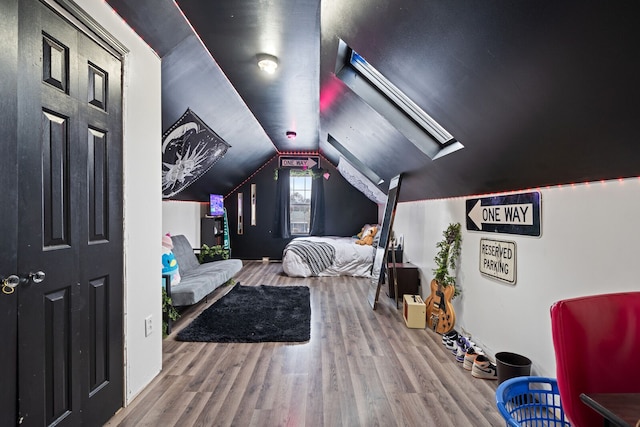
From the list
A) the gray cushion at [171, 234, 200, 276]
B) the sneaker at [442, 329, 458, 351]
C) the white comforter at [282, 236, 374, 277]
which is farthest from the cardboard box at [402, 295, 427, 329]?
the gray cushion at [171, 234, 200, 276]

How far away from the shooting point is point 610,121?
1268 mm

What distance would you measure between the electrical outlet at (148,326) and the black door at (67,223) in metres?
0.25

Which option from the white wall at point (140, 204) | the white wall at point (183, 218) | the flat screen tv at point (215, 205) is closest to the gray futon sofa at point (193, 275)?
the white wall at point (183, 218)

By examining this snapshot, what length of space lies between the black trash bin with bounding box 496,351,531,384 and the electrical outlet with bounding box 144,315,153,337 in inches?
93.6

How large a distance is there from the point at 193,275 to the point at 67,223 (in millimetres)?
2799

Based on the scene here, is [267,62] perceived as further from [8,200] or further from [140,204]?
[8,200]

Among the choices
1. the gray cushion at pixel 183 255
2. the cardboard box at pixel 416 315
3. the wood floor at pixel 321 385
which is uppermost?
the gray cushion at pixel 183 255

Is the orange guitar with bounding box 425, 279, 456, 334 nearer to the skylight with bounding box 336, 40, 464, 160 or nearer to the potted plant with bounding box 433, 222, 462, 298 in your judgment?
the potted plant with bounding box 433, 222, 462, 298

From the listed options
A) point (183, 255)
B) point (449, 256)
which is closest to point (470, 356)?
point (449, 256)

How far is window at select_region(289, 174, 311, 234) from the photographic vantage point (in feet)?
26.1

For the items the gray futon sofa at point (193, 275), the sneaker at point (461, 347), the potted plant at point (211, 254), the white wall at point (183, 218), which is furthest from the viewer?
the potted plant at point (211, 254)

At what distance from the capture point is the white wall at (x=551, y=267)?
4.94 ft

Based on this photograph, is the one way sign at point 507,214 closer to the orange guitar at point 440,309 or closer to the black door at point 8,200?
the orange guitar at point 440,309

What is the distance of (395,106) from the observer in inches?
121
